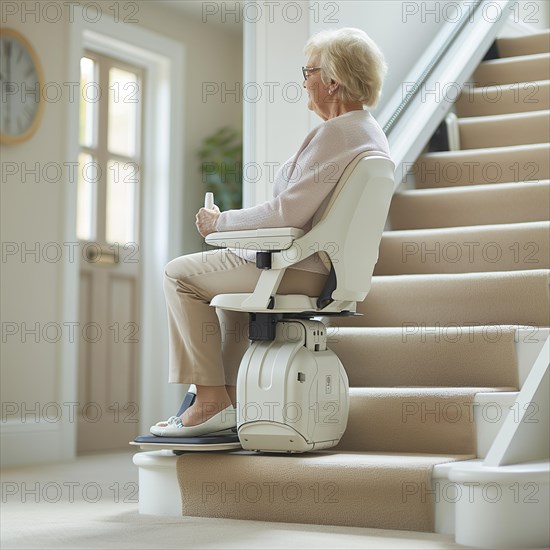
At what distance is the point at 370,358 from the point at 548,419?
769 mm

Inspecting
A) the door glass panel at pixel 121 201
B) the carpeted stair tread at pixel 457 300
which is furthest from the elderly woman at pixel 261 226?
the door glass panel at pixel 121 201

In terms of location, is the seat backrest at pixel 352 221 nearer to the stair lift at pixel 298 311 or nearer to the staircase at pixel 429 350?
the stair lift at pixel 298 311

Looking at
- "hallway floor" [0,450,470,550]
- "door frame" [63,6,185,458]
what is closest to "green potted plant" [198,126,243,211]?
"door frame" [63,6,185,458]

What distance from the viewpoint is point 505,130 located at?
4590 millimetres

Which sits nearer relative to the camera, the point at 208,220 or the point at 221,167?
the point at 208,220

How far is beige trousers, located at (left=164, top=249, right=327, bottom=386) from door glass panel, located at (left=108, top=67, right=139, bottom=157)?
3.03 meters

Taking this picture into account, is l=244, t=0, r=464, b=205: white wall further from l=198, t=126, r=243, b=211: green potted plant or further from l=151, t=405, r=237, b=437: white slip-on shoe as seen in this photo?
l=198, t=126, r=243, b=211: green potted plant

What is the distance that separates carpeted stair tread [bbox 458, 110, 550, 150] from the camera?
4.51 m

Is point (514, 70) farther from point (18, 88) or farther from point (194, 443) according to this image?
point (194, 443)

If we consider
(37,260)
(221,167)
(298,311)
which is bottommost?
(298,311)

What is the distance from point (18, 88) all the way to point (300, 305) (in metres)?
2.69

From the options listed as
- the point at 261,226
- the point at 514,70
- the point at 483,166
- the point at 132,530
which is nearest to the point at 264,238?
the point at 261,226

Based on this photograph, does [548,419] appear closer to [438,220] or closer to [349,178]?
[349,178]

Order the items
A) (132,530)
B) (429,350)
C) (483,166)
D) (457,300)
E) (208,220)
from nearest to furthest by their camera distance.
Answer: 1. (132,530)
2. (208,220)
3. (429,350)
4. (457,300)
5. (483,166)
